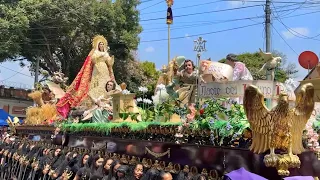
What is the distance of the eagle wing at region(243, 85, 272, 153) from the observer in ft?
12.0

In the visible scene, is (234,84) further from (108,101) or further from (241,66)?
(108,101)

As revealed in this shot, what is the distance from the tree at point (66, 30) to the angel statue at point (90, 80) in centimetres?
831

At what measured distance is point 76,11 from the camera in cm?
1827

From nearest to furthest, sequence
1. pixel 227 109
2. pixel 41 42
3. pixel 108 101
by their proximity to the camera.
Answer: pixel 227 109, pixel 108 101, pixel 41 42

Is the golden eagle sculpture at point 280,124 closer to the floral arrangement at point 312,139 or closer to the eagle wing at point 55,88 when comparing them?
the floral arrangement at point 312,139

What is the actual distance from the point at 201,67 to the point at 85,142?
2.78 m

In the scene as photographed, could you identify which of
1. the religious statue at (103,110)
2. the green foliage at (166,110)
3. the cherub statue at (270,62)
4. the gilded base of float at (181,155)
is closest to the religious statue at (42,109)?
the religious statue at (103,110)

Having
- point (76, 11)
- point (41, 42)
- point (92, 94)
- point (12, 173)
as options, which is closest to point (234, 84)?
point (92, 94)

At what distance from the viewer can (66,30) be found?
19000 mm

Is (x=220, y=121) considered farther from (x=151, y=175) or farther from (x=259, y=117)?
(x=151, y=175)

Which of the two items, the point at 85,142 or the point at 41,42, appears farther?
the point at 41,42

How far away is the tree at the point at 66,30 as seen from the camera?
57.1ft

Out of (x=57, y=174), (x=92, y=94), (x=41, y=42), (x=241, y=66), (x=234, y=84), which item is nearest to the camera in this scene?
(x=234, y=84)

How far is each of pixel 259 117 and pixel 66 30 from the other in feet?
53.9
